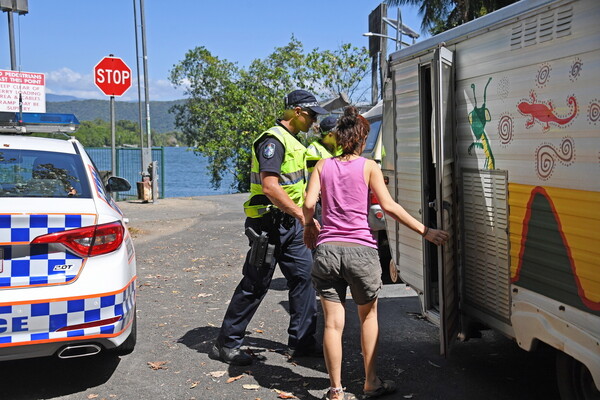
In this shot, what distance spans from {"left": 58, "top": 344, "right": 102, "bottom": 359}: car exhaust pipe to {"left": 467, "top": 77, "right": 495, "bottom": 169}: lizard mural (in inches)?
109

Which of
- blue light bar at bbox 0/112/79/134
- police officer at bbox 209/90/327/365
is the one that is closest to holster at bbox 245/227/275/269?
police officer at bbox 209/90/327/365

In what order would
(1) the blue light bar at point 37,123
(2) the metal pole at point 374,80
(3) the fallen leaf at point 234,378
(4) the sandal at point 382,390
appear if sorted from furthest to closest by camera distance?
(2) the metal pole at point 374,80
(1) the blue light bar at point 37,123
(3) the fallen leaf at point 234,378
(4) the sandal at point 382,390

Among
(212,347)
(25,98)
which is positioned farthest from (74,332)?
(25,98)

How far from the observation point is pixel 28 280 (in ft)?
13.1

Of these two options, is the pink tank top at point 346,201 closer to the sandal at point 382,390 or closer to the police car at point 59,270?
the sandal at point 382,390

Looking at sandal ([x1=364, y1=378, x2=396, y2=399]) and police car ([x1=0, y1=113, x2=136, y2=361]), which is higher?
police car ([x1=0, y1=113, x2=136, y2=361])

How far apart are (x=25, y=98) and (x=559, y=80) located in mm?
11302

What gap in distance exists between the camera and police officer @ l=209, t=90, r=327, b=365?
4.97 m

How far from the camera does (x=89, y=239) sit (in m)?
4.20

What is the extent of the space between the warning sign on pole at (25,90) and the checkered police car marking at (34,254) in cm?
933

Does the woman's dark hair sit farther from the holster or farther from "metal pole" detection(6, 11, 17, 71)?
"metal pole" detection(6, 11, 17, 71)

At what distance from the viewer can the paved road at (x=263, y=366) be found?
4480 mm

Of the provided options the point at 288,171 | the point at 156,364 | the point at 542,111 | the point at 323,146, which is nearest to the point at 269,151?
the point at 288,171

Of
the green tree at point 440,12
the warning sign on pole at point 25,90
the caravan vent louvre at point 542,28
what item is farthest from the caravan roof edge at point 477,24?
the green tree at point 440,12
